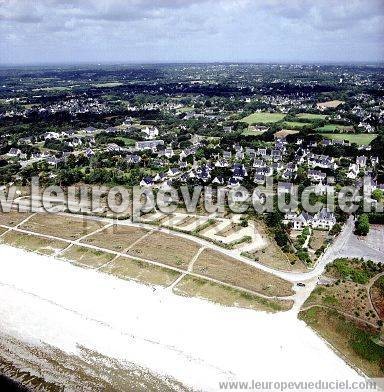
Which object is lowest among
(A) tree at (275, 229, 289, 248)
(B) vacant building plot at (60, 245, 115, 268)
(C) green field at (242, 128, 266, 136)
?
(B) vacant building plot at (60, 245, 115, 268)

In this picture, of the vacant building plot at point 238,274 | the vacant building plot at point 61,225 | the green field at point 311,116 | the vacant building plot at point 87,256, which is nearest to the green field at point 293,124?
the green field at point 311,116

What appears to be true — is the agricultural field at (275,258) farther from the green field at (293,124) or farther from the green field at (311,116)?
the green field at (311,116)

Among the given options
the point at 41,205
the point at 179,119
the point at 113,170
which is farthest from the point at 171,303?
the point at 179,119

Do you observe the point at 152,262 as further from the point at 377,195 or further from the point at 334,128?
the point at 334,128

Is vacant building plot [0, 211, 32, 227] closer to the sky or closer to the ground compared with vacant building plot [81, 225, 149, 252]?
closer to the ground

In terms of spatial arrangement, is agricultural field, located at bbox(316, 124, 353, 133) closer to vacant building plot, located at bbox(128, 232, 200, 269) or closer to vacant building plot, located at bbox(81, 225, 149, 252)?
vacant building plot, located at bbox(81, 225, 149, 252)

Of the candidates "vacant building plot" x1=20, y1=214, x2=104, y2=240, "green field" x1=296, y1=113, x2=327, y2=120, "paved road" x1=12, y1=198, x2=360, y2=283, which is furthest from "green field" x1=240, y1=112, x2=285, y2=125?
"vacant building plot" x1=20, y1=214, x2=104, y2=240

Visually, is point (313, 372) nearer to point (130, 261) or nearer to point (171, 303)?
point (171, 303)
